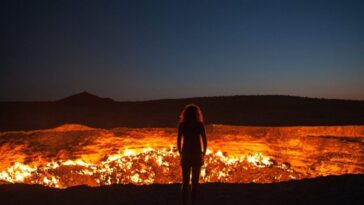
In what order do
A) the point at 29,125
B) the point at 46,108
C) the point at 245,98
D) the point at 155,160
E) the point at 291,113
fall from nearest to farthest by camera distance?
the point at 155,160, the point at 29,125, the point at 291,113, the point at 46,108, the point at 245,98

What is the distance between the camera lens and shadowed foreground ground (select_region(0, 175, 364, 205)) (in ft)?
20.4

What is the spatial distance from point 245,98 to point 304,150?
10522 mm

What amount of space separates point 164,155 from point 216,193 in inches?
231

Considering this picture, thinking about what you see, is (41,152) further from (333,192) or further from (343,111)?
(343,111)

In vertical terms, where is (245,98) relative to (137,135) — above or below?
above

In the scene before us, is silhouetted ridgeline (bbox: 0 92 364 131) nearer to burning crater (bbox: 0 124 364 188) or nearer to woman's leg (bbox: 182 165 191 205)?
burning crater (bbox: 0 124 364 188)

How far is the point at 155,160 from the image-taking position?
40.2 feet

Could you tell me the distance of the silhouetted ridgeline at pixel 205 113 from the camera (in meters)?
15.4

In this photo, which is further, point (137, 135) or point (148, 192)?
point (137, 135)

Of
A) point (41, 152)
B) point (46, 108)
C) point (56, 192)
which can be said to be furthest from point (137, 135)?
point (46, 108)

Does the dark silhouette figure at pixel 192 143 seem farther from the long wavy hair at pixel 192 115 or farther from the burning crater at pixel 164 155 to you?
the burning crater at pixel 164 155

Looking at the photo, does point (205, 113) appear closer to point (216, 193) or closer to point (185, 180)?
point (216, 193)

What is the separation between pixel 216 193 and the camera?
6.60m

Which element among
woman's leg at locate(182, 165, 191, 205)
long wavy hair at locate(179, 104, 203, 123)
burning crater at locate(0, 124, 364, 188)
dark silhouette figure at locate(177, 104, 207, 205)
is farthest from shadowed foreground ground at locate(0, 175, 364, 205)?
burning crater at locate(0, 124, 364, 188)
